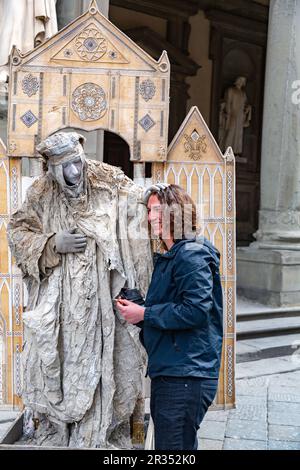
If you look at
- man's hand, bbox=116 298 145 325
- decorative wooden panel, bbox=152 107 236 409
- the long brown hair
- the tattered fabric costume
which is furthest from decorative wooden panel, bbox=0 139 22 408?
the long brown hair

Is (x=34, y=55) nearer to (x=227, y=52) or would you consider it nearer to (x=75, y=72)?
(x=75, y=72)

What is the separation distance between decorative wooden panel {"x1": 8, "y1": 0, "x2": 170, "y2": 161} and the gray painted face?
0.96 meters

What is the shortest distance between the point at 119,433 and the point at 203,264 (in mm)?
1322

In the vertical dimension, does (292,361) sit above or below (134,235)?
below

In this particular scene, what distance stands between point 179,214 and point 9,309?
79.1 inches

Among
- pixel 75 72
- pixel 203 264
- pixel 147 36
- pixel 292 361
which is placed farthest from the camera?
pixel 147 36

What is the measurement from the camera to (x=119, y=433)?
10.0 feet

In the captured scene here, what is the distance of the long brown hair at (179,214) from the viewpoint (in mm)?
2375

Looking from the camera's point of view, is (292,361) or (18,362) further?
(292,361)

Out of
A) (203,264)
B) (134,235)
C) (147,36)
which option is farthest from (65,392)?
(147,36)

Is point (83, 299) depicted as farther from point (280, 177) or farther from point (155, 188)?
point (280, 177)

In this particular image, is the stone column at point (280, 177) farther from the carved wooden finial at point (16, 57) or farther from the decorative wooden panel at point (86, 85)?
the carved wooden finial at point (16, 57)

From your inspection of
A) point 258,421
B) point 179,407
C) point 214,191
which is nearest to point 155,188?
point 179,407

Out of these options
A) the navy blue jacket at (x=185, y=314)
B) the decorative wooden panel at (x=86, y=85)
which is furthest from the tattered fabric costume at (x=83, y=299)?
the decorative wooden panel at (x=86, y=85)
